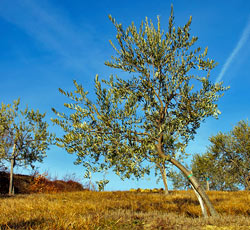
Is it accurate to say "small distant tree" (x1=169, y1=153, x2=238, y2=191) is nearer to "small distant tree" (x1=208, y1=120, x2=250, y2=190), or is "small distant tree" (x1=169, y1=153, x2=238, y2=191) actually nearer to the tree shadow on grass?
"small distant tree" (x1=208, y1=120, x2=250, y2=190)

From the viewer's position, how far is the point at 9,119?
93.5 feet

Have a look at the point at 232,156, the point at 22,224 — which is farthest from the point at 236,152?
the point at 22,224

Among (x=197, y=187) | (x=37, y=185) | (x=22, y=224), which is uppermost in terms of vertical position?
(x=37, y=185)

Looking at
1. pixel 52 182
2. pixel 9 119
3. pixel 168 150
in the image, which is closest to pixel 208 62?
pixel 168 150

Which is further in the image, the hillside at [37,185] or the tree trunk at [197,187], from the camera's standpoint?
the hillside at [37,185]

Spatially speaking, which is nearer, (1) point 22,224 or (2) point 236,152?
(1) point 22,224

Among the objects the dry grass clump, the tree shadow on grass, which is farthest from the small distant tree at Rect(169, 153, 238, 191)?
the tree shadow on grass

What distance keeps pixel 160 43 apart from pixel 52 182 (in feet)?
91.6

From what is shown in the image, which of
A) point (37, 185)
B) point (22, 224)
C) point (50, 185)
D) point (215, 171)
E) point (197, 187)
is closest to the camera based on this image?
point (22, 224)

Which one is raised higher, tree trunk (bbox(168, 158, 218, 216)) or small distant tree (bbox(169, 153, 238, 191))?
small distant tree (bbox(169, 153, 238, 191))

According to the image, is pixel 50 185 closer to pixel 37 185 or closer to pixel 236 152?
pixel 37 185

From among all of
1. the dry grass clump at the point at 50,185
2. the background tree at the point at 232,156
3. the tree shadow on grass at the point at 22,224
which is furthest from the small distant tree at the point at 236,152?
the tree shadow on grass at the point at 22,224

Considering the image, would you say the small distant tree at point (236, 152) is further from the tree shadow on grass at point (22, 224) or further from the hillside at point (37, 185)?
the tree shadow on grass at point (22, 224)

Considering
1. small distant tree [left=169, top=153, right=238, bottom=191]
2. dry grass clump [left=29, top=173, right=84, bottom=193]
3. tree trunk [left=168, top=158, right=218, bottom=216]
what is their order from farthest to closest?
small distant tree [left=169, top=153, right=238, bottom=191] → dry grass clump [left=29, top=173, right=84, bottom=193] → tree trunk [left=168, top=158, right=218, bottom=216]
